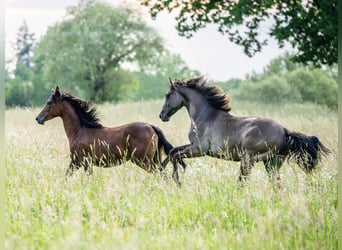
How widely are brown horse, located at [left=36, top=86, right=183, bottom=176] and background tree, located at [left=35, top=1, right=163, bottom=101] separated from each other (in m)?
29.9

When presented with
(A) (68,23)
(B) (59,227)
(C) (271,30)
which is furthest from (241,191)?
(A) (68,23)

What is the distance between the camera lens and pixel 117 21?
127 feet

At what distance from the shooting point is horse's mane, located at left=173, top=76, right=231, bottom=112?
299 inches

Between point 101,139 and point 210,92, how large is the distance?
166cm

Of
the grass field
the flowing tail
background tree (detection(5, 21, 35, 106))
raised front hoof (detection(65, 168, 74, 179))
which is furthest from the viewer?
background tree (detection(5, 21, 35, 106))

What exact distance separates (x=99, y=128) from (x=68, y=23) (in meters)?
33.2

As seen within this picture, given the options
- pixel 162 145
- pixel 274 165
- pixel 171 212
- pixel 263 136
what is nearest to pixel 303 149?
pixel 274 165

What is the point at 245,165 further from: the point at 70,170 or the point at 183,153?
the point at 70,170

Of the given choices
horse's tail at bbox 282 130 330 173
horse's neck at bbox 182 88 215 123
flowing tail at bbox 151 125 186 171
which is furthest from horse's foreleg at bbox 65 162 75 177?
horse's tail at bbox 282 130 330 173

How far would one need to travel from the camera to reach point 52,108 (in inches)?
305

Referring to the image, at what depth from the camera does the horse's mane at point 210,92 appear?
7.61 meters

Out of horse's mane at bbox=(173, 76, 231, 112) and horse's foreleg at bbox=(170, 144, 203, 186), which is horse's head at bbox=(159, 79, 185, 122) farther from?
horse's foreleg at bbox=(170, 144, 203, 186)

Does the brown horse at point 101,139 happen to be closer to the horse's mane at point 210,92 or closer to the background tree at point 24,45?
the horse's mane at point 210,92

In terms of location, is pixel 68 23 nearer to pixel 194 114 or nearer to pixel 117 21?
pixel 117 21
